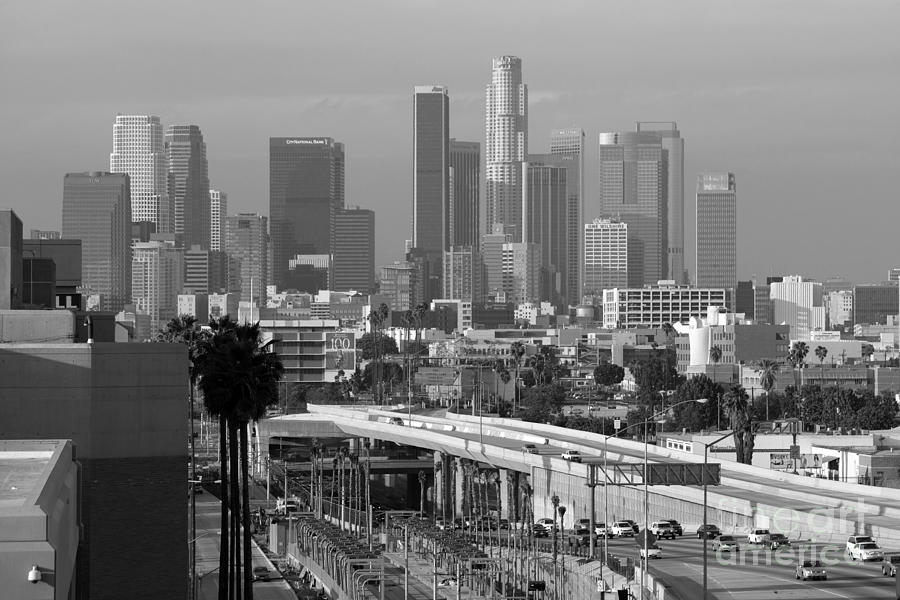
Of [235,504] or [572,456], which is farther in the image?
[572,456]

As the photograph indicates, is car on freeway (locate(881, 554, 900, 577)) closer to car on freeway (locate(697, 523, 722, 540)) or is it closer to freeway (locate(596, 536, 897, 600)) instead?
freeway (locate(596, 536, 897, 600))

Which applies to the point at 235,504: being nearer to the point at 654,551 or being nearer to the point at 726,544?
the point at 654,551

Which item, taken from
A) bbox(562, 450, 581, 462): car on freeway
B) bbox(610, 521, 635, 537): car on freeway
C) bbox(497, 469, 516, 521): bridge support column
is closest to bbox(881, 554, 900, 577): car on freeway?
bbox(610, 521, 635, 537): car on freeway

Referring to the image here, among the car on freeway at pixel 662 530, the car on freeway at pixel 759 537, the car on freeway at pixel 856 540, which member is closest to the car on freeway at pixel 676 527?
the car on freeway at pixel 662 530

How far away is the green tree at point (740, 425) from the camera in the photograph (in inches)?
5311

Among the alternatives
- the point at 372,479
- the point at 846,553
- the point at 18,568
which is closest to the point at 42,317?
the point at 18,568

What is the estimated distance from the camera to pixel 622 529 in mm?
100312

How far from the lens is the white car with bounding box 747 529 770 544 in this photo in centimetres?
8706

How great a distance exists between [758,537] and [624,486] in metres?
7.46

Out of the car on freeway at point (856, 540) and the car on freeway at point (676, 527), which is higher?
the car on freeway at point (856, 540)

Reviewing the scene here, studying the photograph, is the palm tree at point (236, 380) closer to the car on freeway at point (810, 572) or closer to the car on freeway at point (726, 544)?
the car on freeway at point (810, 572)

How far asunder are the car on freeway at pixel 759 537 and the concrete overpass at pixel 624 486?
268 cm

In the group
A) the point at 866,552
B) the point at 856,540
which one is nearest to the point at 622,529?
the point at 856,540

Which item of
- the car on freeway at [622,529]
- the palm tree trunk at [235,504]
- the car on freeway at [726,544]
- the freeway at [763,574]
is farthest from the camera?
the car on freeway at [622,529]
